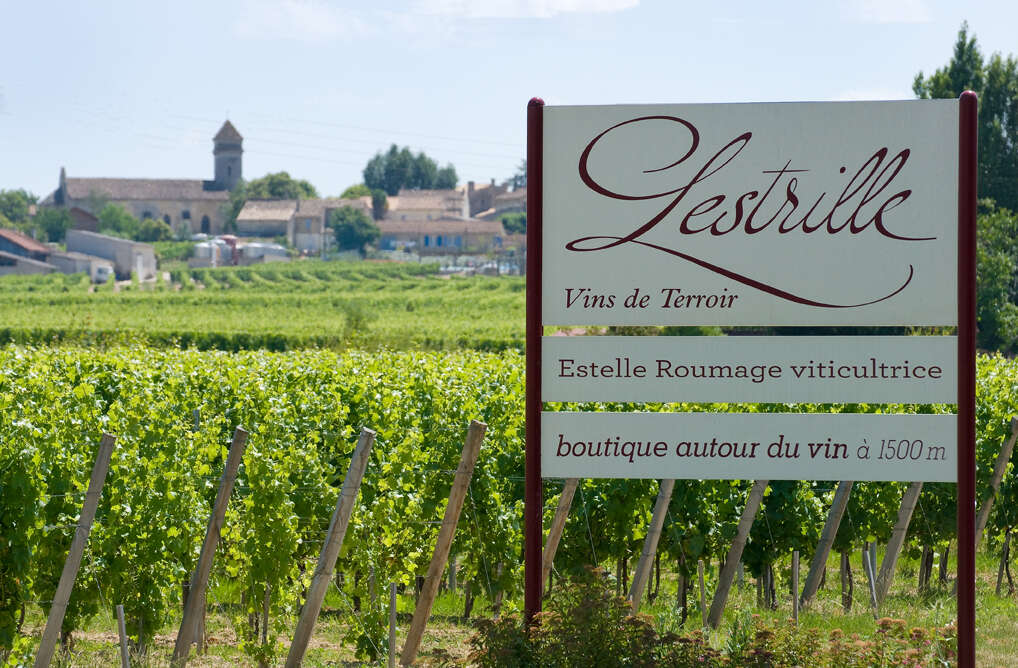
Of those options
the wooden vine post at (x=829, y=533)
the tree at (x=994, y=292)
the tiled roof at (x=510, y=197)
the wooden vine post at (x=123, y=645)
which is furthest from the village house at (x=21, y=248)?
the wooden vine post at (x=829, y=533)

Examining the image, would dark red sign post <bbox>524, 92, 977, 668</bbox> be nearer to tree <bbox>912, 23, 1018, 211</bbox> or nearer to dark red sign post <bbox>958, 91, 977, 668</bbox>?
dark red sign post <bbox>958, 91, 977, 668</bbox>

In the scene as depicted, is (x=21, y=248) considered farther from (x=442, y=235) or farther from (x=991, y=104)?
(x=991, y=104)

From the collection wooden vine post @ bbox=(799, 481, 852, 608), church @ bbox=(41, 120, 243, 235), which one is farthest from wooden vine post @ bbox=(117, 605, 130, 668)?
church @ bbox=(41, 120, 243, 235)

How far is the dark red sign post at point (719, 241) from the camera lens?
558 centimetres

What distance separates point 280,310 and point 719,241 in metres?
54.5

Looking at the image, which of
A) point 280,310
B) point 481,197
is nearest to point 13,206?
point 481,197

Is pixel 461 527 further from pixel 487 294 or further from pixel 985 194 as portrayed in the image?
pixel 487 294

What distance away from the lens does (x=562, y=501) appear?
689 centimetres

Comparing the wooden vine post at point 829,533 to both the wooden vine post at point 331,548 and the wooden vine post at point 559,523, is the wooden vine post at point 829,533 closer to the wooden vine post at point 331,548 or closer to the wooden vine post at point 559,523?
the wooden vine post at point 559,523

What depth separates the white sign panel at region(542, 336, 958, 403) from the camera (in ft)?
18.6

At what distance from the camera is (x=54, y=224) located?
411 feet

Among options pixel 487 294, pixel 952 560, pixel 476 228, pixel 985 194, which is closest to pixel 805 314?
pixel 952 560

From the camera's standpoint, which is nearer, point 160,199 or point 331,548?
point 331,548

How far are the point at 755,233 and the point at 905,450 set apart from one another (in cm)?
133
